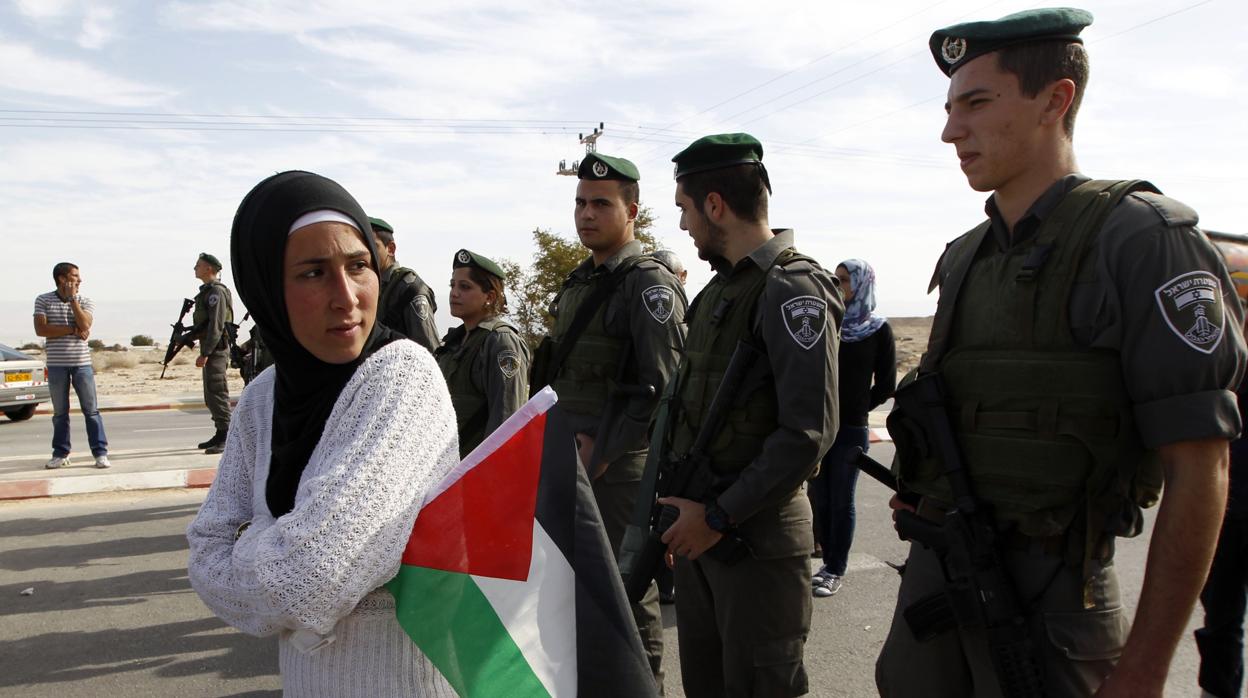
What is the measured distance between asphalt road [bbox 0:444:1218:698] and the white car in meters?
8.94

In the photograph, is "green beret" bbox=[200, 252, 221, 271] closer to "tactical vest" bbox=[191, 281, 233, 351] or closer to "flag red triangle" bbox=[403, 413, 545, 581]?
"tactical vest" bbox=[191, 281, 233, 351]

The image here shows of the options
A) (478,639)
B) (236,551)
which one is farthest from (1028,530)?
(236,551)

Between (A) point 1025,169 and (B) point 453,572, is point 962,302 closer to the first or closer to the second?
(A) point 1025,169

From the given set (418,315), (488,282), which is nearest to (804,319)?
(488,282)

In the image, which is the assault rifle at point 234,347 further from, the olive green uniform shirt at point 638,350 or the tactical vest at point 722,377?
the tactical vest at point 722,377

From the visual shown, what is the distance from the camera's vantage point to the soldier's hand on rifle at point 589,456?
12.3 feet

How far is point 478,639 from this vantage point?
1.55 metres

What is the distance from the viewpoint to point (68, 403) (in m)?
9.36

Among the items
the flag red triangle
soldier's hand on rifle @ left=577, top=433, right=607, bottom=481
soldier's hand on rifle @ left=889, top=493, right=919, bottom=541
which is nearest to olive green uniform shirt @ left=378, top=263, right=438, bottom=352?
soldier's hand on rifle @ left=577, top=433, right=607, bottom=481

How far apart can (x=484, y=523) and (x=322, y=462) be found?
0.95 ft

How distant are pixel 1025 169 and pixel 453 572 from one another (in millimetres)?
1459

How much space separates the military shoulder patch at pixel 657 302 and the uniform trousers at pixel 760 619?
3.84 feet

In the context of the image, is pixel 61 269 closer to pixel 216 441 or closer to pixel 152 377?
pixel 216 441

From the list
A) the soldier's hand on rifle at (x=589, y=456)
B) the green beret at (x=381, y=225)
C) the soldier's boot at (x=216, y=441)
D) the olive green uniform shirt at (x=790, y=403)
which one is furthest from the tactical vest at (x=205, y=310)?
the olive green uniform shirt at (x=790, y=403)
